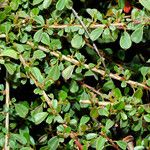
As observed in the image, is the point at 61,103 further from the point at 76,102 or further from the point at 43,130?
the point at 43,130

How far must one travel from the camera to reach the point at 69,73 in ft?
3.84

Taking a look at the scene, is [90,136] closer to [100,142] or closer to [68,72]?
[100,142]

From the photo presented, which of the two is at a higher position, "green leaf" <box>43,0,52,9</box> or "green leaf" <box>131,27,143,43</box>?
"green leaf" <box>43,0,52,9</box>

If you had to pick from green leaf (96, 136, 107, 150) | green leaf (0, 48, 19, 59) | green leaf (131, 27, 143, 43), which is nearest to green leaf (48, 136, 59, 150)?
green leaf (96, 136, 107, 150)

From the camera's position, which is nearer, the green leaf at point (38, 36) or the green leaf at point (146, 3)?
the green leaf at point (146, 3)

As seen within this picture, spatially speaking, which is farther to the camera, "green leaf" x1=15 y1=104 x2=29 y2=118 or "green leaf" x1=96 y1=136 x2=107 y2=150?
"green leaf" x1=15 y1=104 x2=29 y2=118

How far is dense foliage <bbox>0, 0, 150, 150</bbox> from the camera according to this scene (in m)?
1.14

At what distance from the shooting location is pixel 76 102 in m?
1.31

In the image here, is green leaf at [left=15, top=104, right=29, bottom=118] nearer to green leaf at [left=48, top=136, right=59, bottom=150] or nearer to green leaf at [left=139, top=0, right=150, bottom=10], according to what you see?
green leaf at [left=48, top=136, right=59, bottom=150]

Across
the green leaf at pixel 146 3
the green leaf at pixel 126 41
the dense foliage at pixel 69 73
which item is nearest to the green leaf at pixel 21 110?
the dense foliage at pixel 69 73

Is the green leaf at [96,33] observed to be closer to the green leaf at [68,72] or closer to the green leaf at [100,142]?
the green leaf at [68,72]

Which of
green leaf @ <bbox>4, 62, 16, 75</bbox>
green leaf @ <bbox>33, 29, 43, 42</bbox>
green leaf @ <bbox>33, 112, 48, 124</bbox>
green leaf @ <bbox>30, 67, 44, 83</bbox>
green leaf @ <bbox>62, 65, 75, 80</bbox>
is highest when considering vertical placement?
green leaf @ <bbox>33, 29, 43, 42</bbox>

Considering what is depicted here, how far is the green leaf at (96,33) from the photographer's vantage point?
3.78 ft

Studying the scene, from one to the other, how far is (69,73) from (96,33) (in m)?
0.13
